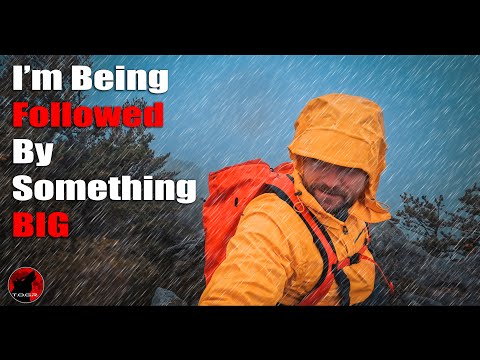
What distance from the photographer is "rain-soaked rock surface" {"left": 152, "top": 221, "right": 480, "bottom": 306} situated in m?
5.65

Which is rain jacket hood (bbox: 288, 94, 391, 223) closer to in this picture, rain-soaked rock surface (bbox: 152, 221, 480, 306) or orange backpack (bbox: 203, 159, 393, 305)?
orange backpack (bbox: 203, 159, 393, 305)

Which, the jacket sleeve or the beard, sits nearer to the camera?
the jacket sleeve

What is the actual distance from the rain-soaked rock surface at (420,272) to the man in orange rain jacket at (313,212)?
0.99ft

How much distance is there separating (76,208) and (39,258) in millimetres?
556

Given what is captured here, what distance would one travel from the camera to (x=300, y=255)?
196 inches

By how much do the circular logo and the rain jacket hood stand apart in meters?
2.45

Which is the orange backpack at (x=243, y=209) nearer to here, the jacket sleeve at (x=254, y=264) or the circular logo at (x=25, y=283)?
the jacket sleeve at (x=254, y=264)

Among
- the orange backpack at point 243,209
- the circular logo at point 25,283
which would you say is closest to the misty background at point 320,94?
the orange backpack at point 243,209

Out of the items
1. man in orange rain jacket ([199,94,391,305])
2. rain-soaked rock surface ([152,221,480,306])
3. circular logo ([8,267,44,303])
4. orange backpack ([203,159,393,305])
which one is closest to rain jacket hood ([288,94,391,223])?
man in orange rain jacket ([199,94,391,305])

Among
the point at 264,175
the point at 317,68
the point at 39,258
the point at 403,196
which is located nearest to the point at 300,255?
the point at 264,175

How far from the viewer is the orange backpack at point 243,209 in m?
5.08

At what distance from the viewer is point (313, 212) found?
5.09m

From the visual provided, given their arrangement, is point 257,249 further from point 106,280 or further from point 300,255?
point 106,280

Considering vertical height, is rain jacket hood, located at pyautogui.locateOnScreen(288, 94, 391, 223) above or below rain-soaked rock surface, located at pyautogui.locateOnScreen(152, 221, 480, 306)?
above
